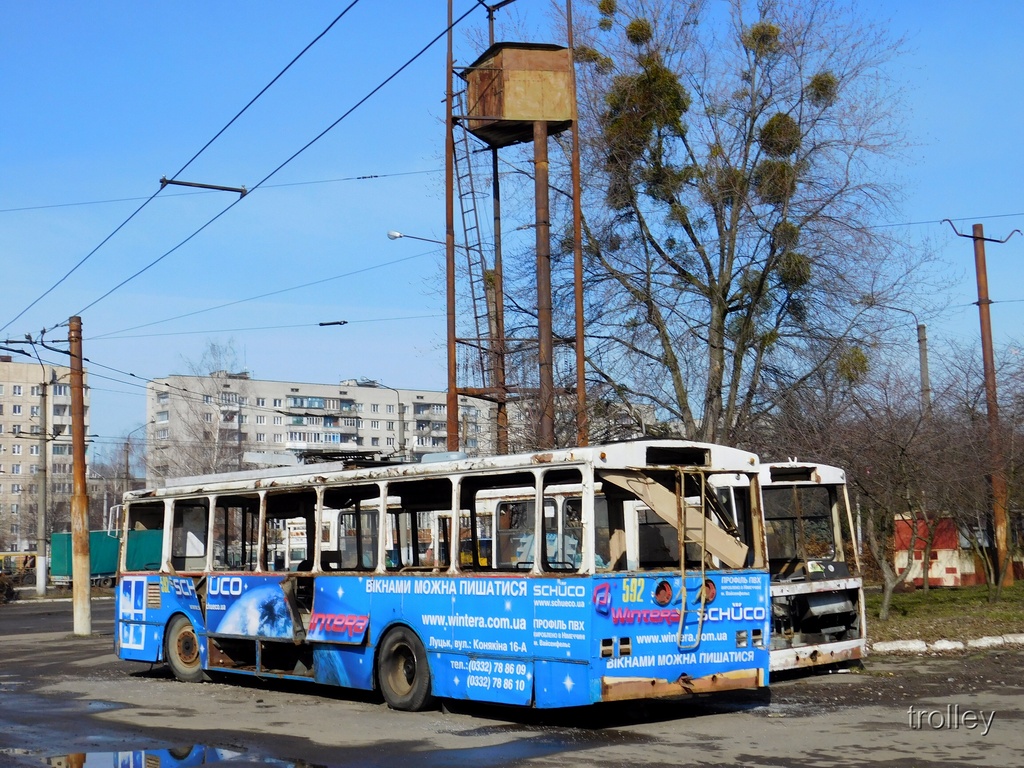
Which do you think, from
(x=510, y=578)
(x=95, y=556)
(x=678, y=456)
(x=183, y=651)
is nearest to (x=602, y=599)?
(x=510, y=578)

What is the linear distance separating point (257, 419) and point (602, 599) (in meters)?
99.3

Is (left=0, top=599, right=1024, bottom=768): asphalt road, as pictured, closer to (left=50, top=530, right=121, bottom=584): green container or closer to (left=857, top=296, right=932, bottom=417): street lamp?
(left=857, top=296, right=932, bottom=417): street lamp

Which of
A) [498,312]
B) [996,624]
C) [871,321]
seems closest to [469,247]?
[498,312]

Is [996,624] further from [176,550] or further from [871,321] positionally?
[176,550]

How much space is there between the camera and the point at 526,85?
22328mm

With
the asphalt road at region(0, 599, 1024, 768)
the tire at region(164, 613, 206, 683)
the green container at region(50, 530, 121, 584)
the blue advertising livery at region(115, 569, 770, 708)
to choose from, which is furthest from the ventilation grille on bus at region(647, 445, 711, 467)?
the green container at region(50, 530, 121, 584)

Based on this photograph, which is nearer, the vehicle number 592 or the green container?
the vehicle number 592

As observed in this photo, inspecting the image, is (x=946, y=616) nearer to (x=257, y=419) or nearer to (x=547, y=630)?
(x=547, y=630)

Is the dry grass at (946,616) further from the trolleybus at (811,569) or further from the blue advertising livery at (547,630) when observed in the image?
the blue advertising livery at (547,630)

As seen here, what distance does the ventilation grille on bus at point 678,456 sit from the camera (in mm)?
11227

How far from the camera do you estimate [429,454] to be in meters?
13.3

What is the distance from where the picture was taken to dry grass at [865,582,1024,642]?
17.0 meters

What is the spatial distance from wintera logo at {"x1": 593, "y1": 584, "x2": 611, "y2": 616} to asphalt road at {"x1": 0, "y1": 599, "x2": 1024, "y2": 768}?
109 centimetres

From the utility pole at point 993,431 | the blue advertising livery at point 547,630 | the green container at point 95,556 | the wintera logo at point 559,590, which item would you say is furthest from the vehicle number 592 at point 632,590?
the green container at point 95,556
